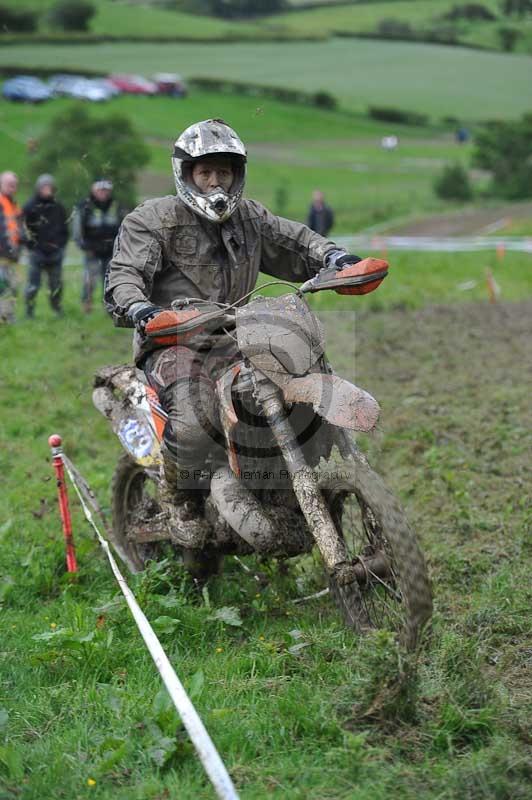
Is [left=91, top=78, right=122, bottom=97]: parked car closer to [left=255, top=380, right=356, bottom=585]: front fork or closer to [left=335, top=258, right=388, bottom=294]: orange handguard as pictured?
[left=335, top=258, right=388, bottom=294]: orange handguard

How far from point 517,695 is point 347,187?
4225 centimetres

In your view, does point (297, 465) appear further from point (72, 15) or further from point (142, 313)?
point (72, 15)

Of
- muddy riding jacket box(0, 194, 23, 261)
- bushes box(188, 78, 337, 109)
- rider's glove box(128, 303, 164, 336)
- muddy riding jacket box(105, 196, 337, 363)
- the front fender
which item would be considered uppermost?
bushes box(188, 78, 337, 109)

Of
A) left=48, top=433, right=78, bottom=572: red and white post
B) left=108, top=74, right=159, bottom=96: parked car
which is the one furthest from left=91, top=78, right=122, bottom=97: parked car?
left=48, top=433, right=78, bottom=572: red and white post

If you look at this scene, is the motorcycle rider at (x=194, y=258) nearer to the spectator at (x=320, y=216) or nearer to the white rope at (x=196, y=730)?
the white rope at (x=196, y=730)

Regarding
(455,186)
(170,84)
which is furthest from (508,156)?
(170,84)

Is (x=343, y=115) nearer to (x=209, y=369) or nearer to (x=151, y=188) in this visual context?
(x=151, y=188)

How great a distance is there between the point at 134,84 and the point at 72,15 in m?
12.6

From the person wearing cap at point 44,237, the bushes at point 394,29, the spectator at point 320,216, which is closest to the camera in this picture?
the person wearing cap at point 44,237

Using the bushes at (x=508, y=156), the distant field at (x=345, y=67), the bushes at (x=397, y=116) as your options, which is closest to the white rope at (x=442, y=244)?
the distant field at (x=345, y=67)

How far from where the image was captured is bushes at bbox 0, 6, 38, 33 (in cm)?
3231

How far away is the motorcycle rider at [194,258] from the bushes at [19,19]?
94.3ft

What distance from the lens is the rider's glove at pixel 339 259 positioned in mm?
5508

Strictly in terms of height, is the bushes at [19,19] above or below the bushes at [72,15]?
below
